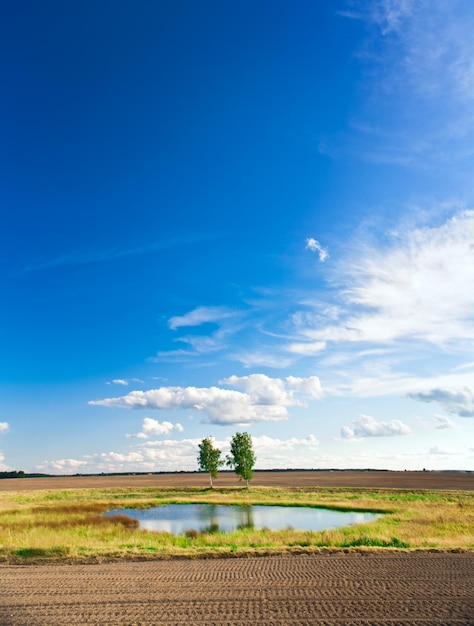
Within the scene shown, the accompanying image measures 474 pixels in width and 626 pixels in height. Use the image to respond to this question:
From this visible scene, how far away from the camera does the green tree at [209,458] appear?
102 m

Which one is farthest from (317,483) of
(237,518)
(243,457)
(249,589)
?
(249,589)

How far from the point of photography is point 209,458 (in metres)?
103

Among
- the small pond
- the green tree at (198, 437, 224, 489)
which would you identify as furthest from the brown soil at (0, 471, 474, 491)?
the small pond

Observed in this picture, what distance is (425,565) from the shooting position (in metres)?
18.3

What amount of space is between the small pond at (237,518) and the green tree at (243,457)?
40486 millimetres

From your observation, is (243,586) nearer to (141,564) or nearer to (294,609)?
(294,609)

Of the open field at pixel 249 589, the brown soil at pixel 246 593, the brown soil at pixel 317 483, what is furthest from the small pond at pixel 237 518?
the brown soil at pixel 317 483

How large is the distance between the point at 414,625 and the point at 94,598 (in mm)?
8888

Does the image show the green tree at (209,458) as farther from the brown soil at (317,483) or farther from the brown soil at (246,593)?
the brown soil at (246,593)

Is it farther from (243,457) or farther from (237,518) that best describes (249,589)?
(243,457)

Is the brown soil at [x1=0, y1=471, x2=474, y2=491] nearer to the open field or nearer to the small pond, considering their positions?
the small pond

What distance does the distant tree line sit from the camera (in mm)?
97812

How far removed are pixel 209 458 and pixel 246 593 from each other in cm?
9247

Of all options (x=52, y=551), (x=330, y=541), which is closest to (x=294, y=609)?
(x=330, y=541)
